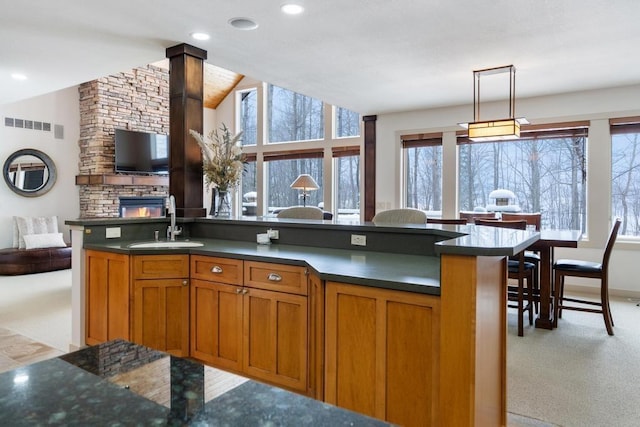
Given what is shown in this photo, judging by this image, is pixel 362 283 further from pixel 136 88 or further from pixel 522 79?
pixel 136 88

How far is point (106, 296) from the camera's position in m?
3.11

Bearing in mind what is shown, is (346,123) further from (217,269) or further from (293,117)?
(217,269)

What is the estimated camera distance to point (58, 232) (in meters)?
7.70

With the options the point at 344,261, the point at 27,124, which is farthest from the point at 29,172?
the point at 344,261

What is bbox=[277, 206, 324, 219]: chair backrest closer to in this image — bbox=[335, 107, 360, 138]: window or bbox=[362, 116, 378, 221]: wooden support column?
bbox=[362, 116, 378, 221]: wooden support column

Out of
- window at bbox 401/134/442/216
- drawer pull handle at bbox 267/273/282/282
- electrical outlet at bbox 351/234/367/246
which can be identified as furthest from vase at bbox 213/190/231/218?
window at bbox 401/134/442/216

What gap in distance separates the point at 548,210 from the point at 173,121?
197 inches

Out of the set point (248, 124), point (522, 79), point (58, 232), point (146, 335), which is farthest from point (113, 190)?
point (522, 79)

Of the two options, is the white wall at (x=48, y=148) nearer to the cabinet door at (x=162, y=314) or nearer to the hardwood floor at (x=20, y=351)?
the hardwood floor at (x=20, y=351)

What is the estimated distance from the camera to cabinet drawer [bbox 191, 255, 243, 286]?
272 cm

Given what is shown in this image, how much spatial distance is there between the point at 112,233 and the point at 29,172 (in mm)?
5393

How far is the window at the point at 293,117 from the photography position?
8.42 metres

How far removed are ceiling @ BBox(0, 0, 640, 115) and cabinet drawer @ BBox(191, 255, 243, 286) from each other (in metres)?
1.79

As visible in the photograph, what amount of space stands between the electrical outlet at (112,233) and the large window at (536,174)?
4.91 meters
